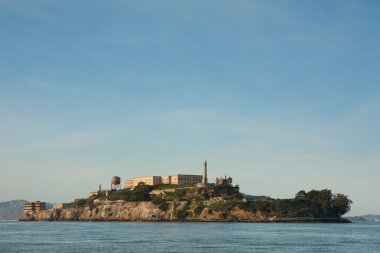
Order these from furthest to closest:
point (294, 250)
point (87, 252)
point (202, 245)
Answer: point (202, 245)
point (294, 250)
point (87, 252)

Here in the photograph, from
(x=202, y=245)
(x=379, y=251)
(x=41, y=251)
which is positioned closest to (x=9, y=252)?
(x=41, y=251)

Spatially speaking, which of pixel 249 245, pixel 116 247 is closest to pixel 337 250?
pixel 249 245

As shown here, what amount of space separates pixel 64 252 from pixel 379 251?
51.4 metres

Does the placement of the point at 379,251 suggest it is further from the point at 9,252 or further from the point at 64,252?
the point at 9,252

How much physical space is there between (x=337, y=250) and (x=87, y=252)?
41402 millimetres

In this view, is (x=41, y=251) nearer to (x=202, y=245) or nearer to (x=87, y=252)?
(x=87, y=252)

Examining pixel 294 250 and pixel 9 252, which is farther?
pixel 294 250

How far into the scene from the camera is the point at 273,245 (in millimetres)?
92938

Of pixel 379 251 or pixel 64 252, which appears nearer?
pixel 64 252

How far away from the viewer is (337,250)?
85.2 meters

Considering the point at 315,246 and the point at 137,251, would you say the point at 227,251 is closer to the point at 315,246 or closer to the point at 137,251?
the point at 137,251

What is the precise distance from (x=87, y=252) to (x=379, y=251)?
47.9 metres

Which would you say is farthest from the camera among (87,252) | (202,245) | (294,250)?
(202,245)

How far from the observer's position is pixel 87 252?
77.8m
